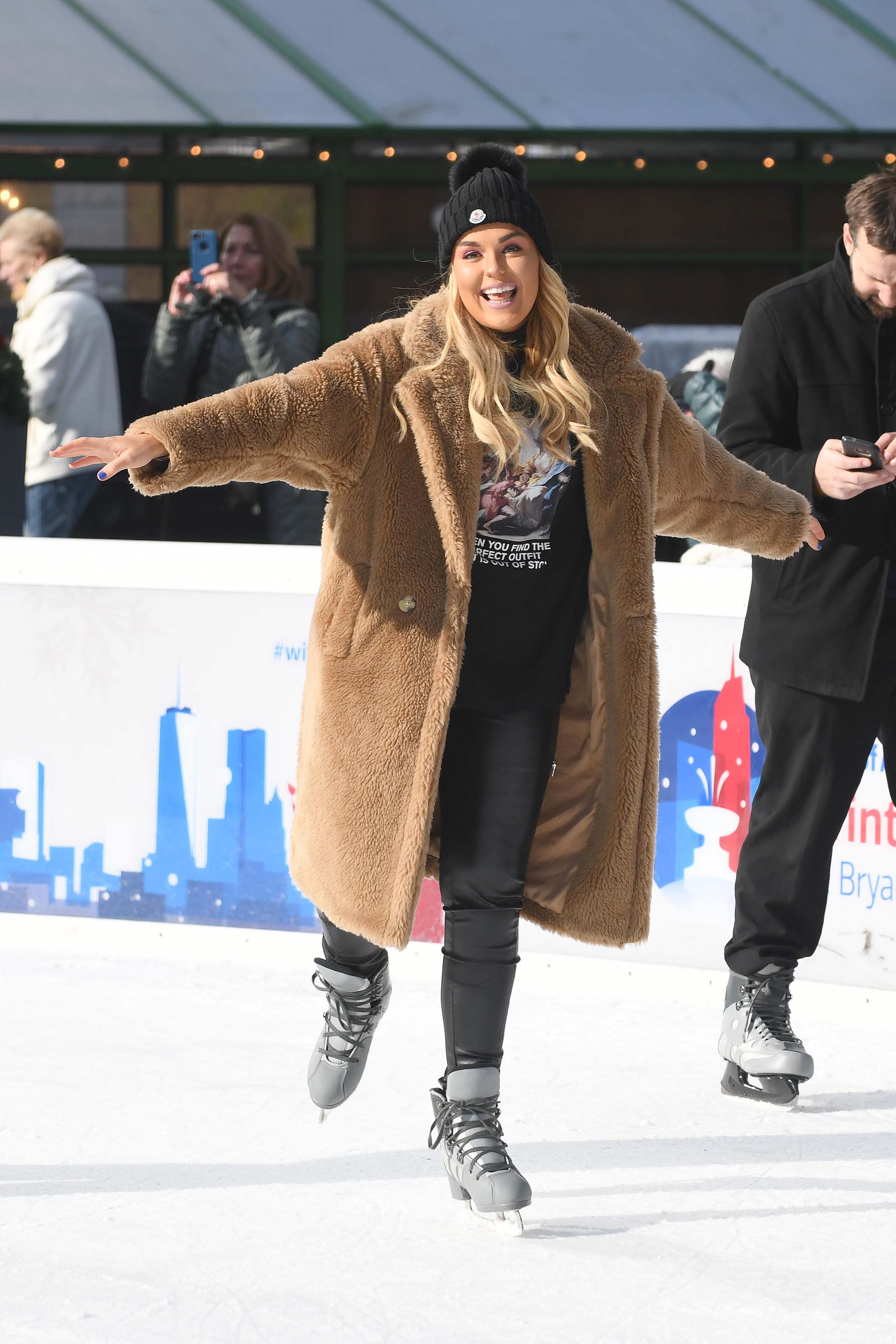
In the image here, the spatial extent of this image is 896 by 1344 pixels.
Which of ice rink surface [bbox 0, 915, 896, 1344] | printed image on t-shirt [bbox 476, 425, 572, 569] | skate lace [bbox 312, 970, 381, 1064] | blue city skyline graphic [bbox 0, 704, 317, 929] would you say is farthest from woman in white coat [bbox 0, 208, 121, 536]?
printed image on t-shirt [bbox 476, 425, 572, 569]

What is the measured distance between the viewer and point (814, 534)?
2975 millimetres

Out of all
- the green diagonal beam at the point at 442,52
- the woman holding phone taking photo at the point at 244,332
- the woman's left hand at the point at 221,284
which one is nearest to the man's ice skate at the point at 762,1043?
the woman holding phone taking photo at the point at 244,332

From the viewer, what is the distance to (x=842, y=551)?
3.16 m

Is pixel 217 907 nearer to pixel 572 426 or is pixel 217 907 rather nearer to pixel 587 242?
pixel 572 426

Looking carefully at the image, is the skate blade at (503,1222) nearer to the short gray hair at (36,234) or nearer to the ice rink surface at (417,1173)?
the ice rink surface at (417,1173)

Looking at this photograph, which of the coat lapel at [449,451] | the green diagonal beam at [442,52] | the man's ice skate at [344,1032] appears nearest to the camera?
the coat lapel at [449,451]

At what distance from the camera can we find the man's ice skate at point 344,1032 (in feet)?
9.69

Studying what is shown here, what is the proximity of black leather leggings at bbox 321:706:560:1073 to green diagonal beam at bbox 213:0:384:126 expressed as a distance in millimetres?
5556

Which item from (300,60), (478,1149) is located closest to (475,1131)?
(478,1149)

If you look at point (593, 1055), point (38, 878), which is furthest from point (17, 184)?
point (593, 1055)

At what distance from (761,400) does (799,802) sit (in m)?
0.78

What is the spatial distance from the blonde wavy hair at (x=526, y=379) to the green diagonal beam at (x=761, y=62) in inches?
198

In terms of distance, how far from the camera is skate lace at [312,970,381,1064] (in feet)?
9.70

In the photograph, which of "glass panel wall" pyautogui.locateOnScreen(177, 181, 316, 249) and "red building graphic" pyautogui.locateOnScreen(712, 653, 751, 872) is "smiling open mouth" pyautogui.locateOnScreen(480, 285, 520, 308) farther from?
"glass panel wall" pyautogui.locateOnScreen(177, 181, 316, 249)
